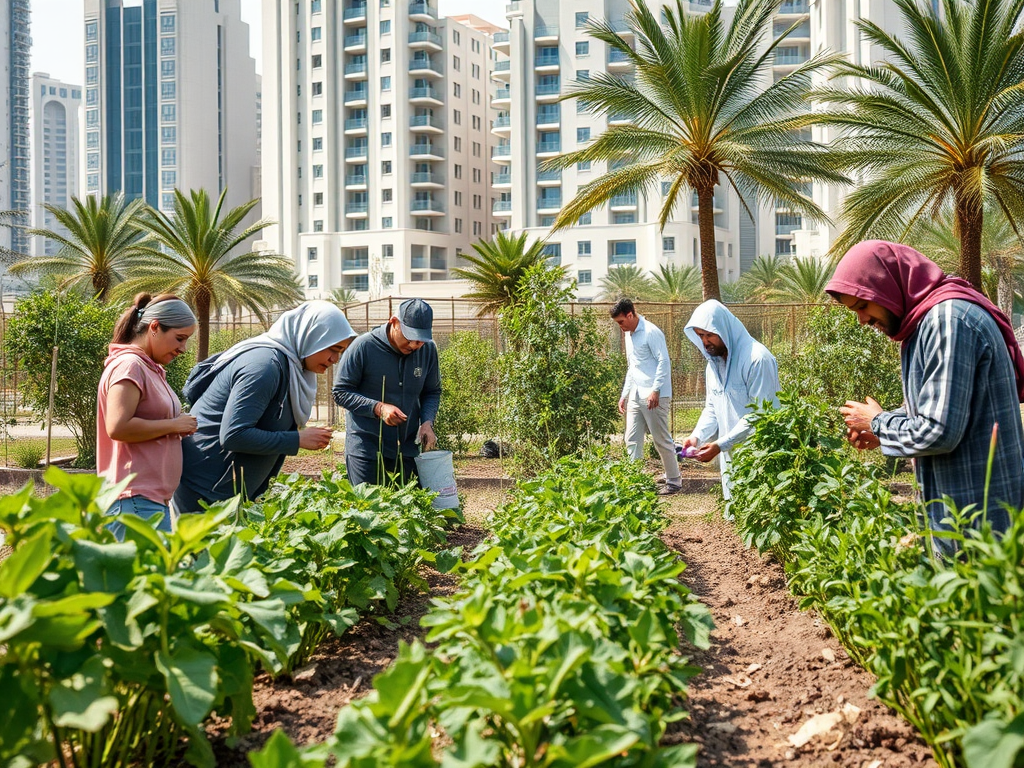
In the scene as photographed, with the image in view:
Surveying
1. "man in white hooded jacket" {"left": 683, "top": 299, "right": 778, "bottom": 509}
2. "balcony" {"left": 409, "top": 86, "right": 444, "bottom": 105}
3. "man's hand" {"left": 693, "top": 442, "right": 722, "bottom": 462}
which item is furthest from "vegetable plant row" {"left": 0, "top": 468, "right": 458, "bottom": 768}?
"balcony" {"left": 409, "top": 86, "right": 444, "bottom": 105}

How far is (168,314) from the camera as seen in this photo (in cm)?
410

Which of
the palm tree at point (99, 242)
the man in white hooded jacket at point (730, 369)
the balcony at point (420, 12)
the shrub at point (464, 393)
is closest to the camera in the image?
the man in white hooded jacket at point (730, 369)

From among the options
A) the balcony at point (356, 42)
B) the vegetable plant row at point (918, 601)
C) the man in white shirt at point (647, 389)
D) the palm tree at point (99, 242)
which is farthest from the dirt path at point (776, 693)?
the balcony at point (356, 42)

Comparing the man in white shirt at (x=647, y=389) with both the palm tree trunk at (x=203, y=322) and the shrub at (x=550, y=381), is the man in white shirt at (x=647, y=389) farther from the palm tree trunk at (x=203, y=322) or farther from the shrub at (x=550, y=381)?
the palm tree trunk at (x=203, y=322)

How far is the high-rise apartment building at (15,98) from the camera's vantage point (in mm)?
129125

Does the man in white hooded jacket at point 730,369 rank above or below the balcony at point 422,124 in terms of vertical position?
below

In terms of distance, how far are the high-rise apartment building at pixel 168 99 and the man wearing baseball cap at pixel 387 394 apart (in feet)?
349

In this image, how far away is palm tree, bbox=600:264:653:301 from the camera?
5109 cm

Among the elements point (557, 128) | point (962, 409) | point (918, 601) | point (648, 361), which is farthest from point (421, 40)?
point (918, 601)

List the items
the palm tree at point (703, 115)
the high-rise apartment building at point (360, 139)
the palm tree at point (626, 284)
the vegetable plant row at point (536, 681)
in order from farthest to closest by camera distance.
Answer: the high-rise apartment building at point (360, 139), the palm tree at point (626, 284), the palm tree at point (703, 115), the vegetable plant row at point (536, 681)

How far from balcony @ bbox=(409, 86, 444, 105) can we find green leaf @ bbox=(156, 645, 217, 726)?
248 ft

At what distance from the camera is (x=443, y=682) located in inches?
81.6

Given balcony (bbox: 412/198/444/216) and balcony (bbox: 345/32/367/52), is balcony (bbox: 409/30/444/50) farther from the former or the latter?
balcony (bbox: 412/198/444/216)

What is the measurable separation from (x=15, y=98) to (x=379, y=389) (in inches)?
5777
